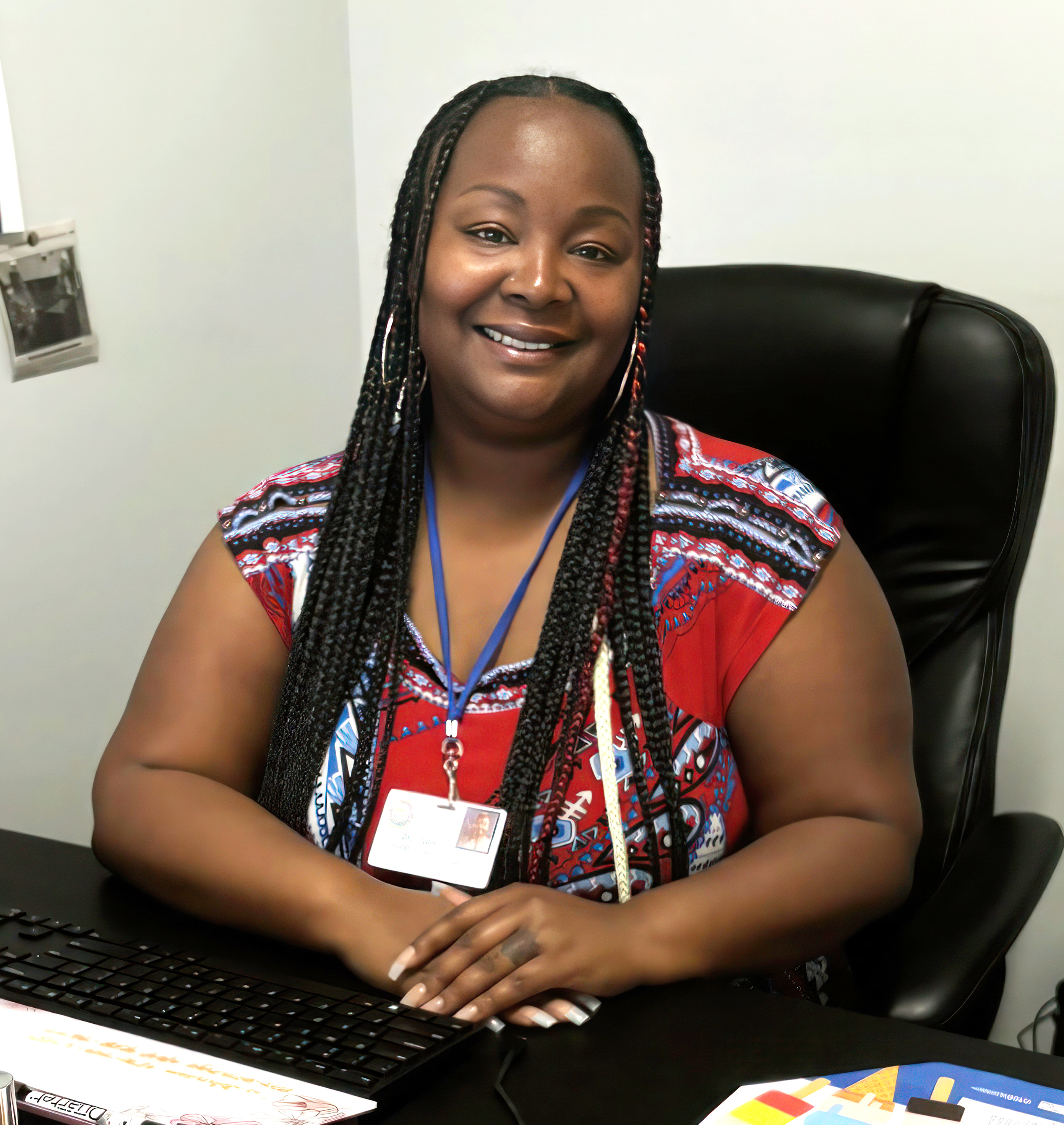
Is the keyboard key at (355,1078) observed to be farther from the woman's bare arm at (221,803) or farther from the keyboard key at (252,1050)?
the woman's bare arm at (221,803)

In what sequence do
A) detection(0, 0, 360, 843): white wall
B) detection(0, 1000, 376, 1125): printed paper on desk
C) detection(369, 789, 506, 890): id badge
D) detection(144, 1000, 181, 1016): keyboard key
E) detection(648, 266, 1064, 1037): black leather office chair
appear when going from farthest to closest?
detection(0, 0, 360, 843): white wall
detection(648, 266, 1064, 1037): black leather office chair
detection(369, 789, 506, 890): id badge
detection(144, 1000, 181, 1016): keyboard key
detection(0, 1000, 376, 1125): printed paper on desk

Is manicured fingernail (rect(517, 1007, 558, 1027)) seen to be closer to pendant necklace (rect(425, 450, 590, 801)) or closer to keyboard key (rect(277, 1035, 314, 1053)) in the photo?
keyboard key (rect(277, 1035, 314, 1053))

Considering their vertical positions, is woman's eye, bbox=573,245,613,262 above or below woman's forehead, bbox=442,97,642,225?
below

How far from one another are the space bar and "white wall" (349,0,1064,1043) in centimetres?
147

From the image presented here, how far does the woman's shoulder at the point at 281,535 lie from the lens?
4.13ft

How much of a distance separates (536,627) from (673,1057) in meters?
0.49

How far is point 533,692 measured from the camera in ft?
3.85

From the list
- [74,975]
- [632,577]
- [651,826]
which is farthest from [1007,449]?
[74,975]

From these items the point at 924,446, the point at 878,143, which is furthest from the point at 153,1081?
the point at 878,143

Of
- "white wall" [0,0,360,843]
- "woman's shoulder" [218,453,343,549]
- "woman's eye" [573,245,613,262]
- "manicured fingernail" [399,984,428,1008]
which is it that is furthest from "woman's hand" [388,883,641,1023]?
"white wall" [0,0,360,843]

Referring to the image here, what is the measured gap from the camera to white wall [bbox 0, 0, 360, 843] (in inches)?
72.6

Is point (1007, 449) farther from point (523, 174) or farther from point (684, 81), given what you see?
point (684, 81)

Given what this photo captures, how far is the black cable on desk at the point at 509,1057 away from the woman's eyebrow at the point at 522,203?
736 mm

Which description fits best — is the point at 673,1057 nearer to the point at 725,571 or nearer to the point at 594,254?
the point at 725,571
